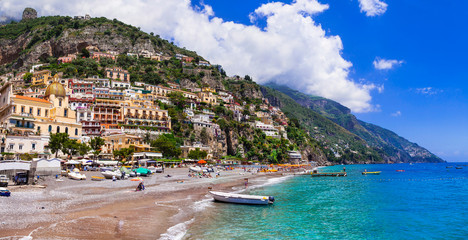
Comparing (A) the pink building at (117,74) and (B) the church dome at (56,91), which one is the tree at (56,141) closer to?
(B) the church dome at (56,91)

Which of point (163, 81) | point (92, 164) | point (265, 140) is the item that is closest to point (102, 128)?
point (92, 164)

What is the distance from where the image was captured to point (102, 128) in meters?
71.5

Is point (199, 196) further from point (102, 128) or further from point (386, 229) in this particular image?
point (102, 128)

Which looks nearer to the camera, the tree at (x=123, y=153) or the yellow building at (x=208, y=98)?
the tree at (x=123, y=153)

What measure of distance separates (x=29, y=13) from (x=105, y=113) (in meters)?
160

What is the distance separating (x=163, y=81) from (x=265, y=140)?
44.8m

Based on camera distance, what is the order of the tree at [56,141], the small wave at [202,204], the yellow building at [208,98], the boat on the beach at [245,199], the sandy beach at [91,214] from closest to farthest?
the sandy beach at [91,214]
the small wave at [202,204]
the boat on the beach at [245,199]
the tree at [56,141]
the yellow building at [208,98]

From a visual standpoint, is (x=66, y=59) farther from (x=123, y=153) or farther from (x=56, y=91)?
(x=123, y=153)

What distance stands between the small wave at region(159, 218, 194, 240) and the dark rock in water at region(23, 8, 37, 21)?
720 feet

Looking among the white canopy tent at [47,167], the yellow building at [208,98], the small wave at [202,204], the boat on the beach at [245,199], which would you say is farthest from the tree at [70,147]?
the yellow building at [208,98]

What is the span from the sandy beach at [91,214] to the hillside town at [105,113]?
20363mm

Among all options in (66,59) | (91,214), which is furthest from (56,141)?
(66,59)

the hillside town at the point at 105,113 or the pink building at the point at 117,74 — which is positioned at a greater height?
the pink building at the point at 117,74

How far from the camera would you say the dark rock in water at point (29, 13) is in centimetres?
18638
